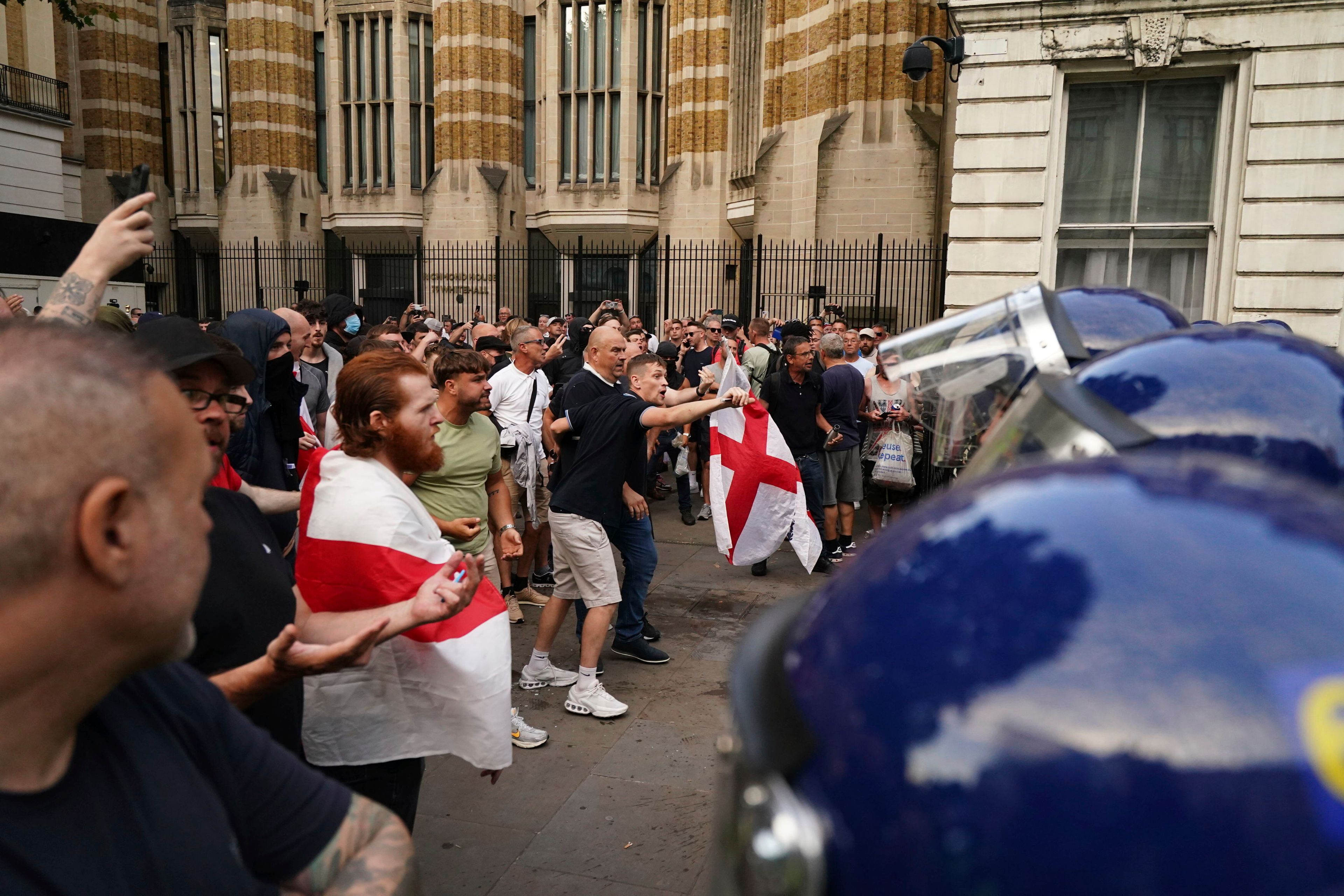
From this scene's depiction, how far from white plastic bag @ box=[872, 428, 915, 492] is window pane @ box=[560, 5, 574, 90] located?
66.3ft

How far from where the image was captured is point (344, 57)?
27484 mm

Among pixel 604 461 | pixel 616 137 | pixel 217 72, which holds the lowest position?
pixel 604 461

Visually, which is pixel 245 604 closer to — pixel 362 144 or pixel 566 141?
pixel 566 141

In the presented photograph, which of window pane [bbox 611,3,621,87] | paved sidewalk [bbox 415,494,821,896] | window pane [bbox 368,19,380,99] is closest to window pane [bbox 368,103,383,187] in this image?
window pane [bbox 368,19,380,99]

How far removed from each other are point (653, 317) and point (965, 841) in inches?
991

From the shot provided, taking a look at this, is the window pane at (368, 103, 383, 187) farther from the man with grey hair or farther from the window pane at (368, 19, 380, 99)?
the man with grey hair

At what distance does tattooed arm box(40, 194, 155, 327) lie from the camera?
2.42 metres

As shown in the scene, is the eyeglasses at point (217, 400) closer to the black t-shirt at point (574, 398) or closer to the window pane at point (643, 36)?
the black t-shirt at point (574, 398)

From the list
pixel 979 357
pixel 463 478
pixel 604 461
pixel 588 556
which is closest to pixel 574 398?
pixel 604 461

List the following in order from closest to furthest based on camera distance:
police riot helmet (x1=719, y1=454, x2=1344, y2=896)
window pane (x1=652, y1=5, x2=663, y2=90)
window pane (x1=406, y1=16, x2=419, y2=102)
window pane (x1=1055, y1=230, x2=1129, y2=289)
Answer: police riot helmet (x1=719, y1=454, x2=1344, y2=896)
window pane (x1=1055, y1=230, x2=1129, y2=289)
window pane (x1=652, y1=5, x2=663, y2=90)
window pane (x1=406, y1=16, x2=419, y2=102)

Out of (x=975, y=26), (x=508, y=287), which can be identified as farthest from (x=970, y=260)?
(x=508, y=287)

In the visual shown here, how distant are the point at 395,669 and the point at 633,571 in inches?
129

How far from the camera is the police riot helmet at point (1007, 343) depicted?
6.70 ft

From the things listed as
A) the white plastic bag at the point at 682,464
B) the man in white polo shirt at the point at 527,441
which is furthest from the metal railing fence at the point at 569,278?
the man in white polo shirt at the point at 527,441
